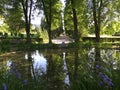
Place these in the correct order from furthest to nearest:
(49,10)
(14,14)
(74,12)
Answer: (49,10) → (14,14) → (74,12)

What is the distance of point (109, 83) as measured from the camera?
18.5 feet

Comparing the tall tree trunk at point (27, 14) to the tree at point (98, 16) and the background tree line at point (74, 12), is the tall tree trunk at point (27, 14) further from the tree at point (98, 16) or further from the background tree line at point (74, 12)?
the tree at point (98, 16)

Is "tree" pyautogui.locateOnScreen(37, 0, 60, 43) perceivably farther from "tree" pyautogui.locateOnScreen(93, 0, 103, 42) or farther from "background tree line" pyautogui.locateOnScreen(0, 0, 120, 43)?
"tree" pyautogui.locateOnScreen(93, 0, 103, 42)

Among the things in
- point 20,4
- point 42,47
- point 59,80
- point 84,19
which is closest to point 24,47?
point 42,47

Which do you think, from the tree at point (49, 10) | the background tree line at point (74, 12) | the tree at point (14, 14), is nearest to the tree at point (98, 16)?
the background tree line at point (74, 12)

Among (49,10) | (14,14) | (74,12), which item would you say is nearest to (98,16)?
(74,12)

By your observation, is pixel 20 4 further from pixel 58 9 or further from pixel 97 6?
pixel 97 6

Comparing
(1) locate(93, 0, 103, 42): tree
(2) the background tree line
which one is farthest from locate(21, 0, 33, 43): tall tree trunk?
(1) locate(93, 0, 103, 42): tree

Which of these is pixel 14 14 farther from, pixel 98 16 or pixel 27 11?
pixel 98 16

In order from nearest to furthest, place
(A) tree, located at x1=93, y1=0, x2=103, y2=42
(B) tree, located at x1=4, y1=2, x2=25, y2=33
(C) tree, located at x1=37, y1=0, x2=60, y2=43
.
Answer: (A) tree, located at x1=93, y1=0, x2=103, y2=42, (B) tree, located at x1=4, y1=2, x2=25, y2=33, (C) tree, located at x1=37, y1=0, x2=60, y2=43

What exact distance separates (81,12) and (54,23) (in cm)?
475

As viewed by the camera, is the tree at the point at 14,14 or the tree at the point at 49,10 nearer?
the tree at the point at 14,14

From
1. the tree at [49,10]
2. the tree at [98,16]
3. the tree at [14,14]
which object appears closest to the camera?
the tree at [98,16]

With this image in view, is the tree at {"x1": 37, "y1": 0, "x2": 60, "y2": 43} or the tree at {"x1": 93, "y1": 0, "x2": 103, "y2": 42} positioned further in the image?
the tree at {"x1": 37, "y1": 0, "x2": 60, "y2": 43}
